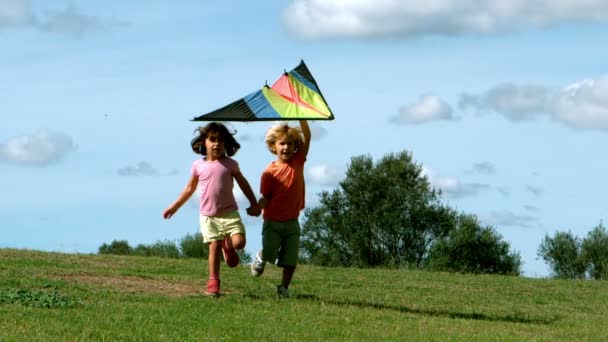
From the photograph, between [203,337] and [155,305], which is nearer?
[203,337]

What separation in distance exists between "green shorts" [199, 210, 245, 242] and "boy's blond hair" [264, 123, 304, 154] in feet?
3.82

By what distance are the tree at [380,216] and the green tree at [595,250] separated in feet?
26.9

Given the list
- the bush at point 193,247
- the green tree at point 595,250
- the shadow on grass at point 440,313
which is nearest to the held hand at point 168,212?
the shadow on grass at point 440,313

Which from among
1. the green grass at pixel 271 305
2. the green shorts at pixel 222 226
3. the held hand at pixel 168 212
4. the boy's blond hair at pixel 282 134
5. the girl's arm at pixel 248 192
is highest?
the boy's blond hair at pixel 282 134

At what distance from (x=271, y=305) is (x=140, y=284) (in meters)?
3.07

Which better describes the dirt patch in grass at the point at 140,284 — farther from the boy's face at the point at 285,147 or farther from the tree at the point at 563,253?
the tree at the point at 563,253

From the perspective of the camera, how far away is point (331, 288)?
1736 cm

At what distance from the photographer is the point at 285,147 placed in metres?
14.5

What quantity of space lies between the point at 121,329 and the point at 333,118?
15.3ft

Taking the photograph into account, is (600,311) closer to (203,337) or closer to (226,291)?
(226,291)

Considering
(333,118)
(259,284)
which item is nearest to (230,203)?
(333,118)

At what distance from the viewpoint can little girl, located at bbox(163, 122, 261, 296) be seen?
14305mm

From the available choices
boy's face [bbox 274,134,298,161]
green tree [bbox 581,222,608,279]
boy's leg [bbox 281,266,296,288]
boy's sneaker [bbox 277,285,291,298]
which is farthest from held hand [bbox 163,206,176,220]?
green tree [bbox 581,222,608,279]

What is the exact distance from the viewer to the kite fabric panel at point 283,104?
14.4 metres
